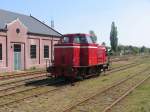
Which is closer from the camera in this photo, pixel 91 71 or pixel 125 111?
pixel 125 111

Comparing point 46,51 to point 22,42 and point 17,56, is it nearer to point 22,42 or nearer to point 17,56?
point 22,42

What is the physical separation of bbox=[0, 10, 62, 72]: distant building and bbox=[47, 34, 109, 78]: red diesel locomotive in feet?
42.5

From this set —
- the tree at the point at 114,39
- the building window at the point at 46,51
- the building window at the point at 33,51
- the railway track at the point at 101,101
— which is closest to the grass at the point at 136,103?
the railway track at the point at 101,101

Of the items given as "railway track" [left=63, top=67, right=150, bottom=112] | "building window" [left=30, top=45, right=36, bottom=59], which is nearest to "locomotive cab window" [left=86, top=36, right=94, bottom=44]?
"railway track" [left=63, top=67, right=150, bottom=112]

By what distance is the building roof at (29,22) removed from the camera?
36.7 metres

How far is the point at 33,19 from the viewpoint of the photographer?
46.0m

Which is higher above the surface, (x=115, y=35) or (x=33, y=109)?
(x=115, y=35)

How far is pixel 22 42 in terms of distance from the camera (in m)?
36.4

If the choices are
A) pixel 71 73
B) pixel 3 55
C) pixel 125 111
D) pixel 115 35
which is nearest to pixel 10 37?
pixel 3 55

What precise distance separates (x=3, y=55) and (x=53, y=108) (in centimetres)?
2204

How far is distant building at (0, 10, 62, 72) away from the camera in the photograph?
33.5 m

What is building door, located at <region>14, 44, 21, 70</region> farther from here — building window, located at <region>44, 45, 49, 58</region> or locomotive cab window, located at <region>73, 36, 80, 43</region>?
locomotive cab window, located at <region>73, 36, 80, 43</region>

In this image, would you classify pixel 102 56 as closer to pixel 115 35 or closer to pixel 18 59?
pixel 18 59

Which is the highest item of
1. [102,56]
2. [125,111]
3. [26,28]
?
[26,28]
